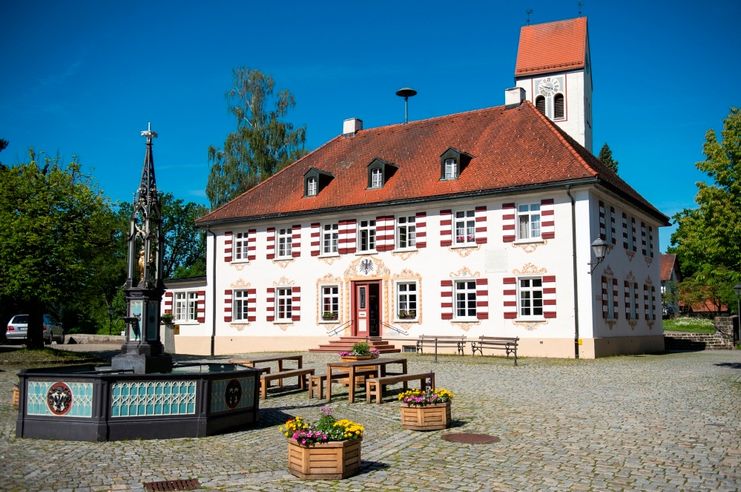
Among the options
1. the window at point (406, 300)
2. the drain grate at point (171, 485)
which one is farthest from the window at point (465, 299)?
the drain grate at point (171, 485)

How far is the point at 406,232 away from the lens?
104 feet

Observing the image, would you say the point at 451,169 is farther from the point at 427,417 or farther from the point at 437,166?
the point at 427,417

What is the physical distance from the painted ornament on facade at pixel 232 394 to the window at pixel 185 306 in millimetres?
27392

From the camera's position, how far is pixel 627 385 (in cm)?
1719

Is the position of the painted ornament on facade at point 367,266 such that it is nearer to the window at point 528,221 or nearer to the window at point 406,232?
the window at point 406,232

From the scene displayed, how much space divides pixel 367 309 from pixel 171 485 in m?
24.4

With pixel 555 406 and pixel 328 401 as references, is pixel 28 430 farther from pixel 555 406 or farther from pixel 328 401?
pixel 555 406

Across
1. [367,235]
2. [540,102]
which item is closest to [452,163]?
[367,235]

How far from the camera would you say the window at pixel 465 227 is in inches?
1176

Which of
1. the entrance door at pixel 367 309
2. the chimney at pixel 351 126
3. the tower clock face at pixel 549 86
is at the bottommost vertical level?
the entrance door at pixel 367 309

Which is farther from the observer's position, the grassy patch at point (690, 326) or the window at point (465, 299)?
the grassy patch at point (690, 326)

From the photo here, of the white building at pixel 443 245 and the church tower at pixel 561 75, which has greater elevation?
the church tower at pixel 561 75

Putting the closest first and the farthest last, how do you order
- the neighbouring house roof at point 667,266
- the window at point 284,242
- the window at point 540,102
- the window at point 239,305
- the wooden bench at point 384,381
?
1. the wooden bench at point 384,381
2. the window at point 284,242
3. the window at point 239,305
4. the window at point 540,102
5. the neighbouring house roof at point 667,266

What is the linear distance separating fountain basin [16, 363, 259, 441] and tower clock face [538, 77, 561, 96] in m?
34.6
